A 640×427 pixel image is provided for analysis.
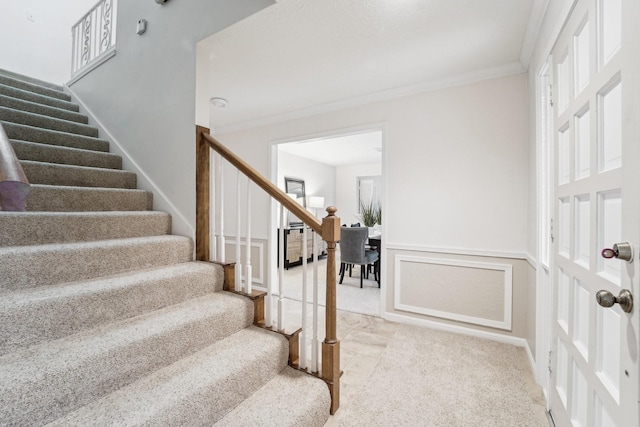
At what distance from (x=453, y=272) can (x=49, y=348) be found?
2.77 metres

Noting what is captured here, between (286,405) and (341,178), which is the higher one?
(341,178)

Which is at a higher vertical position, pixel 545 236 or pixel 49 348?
pixel 545 236

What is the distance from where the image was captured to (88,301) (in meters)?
1.23

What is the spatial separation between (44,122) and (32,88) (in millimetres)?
781

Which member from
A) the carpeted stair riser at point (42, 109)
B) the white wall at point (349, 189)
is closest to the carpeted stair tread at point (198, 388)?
the carpeted stair riser at point (42, 109)

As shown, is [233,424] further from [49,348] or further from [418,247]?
[418,247]

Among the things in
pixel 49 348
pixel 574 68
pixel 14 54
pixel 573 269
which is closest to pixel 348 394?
pixel 573 269

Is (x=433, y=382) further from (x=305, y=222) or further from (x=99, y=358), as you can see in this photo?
(x=99, y=358)

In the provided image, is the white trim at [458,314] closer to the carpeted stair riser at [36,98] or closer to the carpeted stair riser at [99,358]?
the carpeted stair riser at [99,358]

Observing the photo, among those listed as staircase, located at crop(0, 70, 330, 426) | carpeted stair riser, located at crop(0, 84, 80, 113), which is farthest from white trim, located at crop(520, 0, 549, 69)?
carpeted stair riser, located at crop(0, 84, 80, 113)

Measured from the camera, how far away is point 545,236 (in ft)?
5.80

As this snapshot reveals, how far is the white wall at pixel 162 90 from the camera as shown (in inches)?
77.1

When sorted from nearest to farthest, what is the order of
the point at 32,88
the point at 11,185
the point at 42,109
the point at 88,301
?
the point at 11,185 < the point at 88,301 < the point at 42,109 < the point at 32,88

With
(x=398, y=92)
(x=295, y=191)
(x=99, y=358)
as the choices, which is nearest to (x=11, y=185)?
(x=99, y=358)
